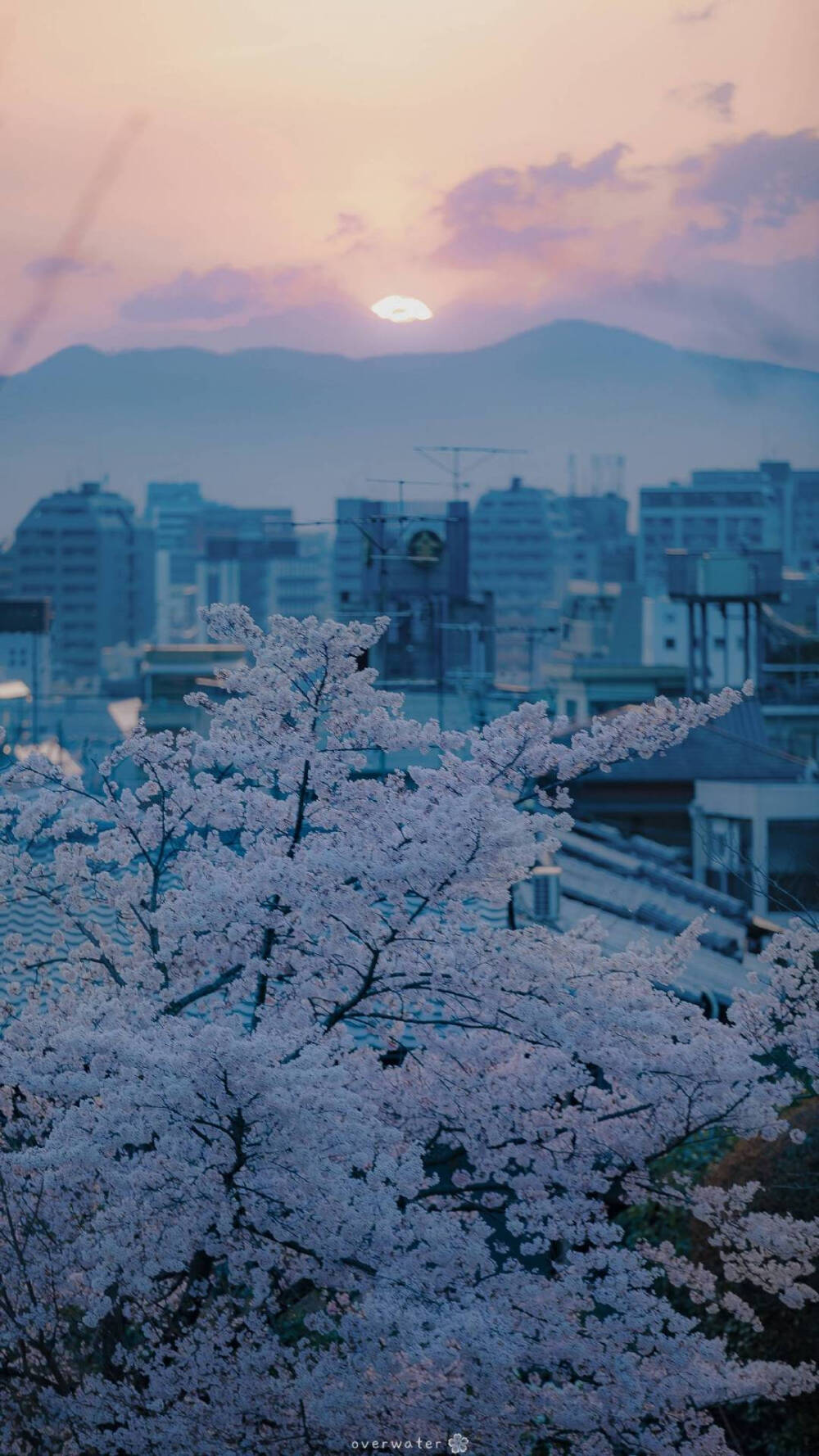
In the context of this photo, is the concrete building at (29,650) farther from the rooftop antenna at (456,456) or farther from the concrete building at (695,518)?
the concrete building at (695,518)

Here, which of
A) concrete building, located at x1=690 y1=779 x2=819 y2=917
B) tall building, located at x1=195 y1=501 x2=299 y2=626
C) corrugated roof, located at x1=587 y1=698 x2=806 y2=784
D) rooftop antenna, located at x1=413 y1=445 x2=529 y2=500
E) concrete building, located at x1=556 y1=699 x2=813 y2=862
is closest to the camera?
concrete building, located at x1=690 y1=779 x2=819 y2=917

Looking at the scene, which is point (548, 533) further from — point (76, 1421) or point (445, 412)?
point (76, 1421)

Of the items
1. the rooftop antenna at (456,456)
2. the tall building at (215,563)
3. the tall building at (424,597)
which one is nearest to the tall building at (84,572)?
the tall building at (215,563)

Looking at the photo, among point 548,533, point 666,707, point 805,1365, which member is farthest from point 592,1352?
point 548,533

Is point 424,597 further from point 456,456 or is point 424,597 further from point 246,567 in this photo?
point 246,567

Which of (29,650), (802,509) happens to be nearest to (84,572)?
(29,650)

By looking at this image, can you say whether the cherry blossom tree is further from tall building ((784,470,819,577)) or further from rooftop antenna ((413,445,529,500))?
tall building ((784,470,819,577))

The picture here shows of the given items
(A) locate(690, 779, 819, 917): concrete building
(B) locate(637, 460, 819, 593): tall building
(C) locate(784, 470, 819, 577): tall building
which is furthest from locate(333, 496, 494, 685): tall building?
(C) locate(784, 470, 819, 577): tall building
